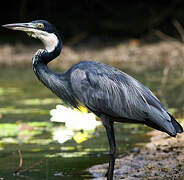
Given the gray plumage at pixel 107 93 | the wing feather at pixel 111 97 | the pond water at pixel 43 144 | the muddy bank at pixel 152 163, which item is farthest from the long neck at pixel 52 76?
the muddy bank at pixel 152 163

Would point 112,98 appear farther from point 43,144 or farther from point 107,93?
point 43,144

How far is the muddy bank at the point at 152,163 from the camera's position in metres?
5.22

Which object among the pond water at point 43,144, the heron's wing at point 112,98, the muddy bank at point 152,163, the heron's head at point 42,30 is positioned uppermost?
the heron's head at point 42,30

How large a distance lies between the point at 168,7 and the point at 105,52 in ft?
12.2

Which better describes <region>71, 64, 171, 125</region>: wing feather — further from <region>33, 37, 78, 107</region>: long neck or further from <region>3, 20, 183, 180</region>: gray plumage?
<region>33, 37, 78, 107</region>: long neck

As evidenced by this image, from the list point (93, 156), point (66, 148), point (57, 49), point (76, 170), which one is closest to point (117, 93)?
point (57, 49)

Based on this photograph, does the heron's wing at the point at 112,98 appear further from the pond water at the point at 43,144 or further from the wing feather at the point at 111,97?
the pond water at the point at 43,144

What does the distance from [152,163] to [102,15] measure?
14471 mm

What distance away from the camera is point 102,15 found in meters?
19.7

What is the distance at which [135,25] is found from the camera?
17734 mm

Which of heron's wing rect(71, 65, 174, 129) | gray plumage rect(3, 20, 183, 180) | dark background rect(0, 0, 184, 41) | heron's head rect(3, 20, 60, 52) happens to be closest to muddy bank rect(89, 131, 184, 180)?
gray plumage rect(3, 20, 183, 180)

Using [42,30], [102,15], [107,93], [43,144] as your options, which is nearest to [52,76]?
[42,30]

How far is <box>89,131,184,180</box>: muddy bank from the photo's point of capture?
522 cm

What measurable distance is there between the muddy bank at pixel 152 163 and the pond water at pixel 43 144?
254 millimetres
